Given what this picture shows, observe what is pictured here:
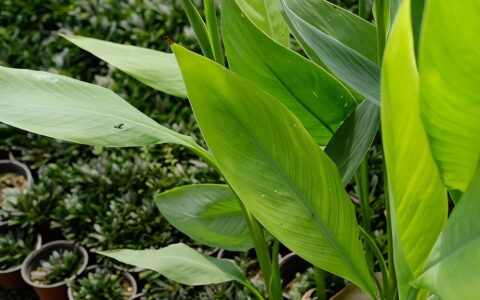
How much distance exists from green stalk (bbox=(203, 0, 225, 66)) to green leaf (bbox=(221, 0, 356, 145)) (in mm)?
31

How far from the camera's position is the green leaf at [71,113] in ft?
2.72

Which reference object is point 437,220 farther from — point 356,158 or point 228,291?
point 228,291

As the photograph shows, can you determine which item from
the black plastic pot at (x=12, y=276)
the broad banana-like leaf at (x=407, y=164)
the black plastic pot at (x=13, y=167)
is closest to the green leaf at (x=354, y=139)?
the broad banana-like leaf at (x=407, y=164)

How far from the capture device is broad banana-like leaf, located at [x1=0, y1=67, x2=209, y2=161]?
830 mm

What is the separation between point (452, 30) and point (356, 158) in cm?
33

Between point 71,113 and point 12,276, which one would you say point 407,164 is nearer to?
point 71,113

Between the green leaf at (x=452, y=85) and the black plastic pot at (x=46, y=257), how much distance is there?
105 cm

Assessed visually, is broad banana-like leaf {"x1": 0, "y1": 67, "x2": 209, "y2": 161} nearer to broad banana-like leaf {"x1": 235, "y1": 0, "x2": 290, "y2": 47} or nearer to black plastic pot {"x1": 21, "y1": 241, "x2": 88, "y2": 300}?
broad banana-like leaf {"x1": 235, "y1": 0, "x2": 290, "y2": 47}

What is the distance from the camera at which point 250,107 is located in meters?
0.70

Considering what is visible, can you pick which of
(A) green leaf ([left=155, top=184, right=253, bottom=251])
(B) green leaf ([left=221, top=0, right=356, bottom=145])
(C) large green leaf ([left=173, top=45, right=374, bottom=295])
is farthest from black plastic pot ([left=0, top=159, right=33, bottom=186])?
(C) large green leaf ([left=173, top=45, right=374, bottom=295])

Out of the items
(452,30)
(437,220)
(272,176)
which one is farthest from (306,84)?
(452,30)

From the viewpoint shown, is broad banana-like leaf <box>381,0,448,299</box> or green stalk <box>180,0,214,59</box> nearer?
broad banana-like leaf <box>381,0,448,299</box>

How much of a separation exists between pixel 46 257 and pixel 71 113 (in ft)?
2.68

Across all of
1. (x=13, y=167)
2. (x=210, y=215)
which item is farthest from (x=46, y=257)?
(x=210, y=215)
